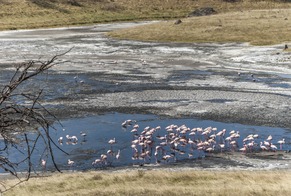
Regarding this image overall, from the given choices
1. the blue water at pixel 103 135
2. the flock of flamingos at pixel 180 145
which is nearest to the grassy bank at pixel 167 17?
the blue water at pixel 103 135

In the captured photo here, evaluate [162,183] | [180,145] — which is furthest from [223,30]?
[162,183]

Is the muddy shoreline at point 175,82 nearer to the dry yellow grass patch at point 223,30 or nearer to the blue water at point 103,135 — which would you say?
the blue water at point 103,135

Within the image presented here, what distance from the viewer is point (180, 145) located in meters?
23.8

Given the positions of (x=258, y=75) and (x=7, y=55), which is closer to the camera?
(x=258, y=75)

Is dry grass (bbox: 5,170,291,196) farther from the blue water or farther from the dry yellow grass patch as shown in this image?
the dry yellow grass patch

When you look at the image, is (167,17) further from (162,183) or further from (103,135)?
(162,183)

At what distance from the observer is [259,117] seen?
28.2 meters

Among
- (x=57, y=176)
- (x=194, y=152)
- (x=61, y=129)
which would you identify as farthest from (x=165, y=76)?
(x=57, y=176)

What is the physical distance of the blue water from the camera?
2177 cm

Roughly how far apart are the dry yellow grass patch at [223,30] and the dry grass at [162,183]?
42.0 metres

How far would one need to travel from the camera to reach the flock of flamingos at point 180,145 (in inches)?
866

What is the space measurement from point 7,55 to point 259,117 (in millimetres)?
32743

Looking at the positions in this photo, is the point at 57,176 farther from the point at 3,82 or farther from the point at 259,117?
the point at 3,82

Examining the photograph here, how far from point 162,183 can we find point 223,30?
52.7m
